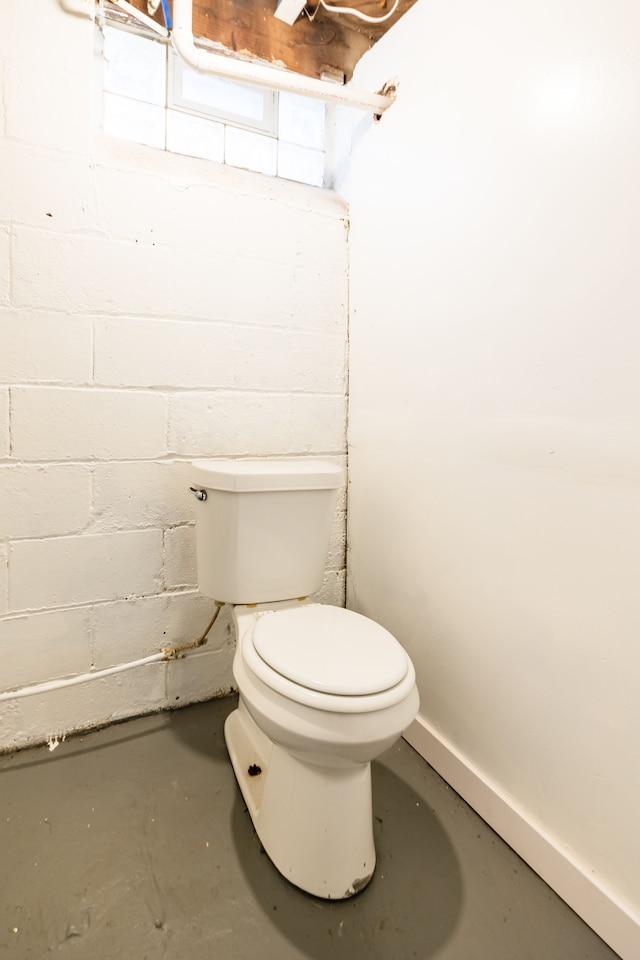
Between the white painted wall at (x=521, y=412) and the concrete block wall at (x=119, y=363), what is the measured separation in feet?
1.10

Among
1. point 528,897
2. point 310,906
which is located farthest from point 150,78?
point 528,897

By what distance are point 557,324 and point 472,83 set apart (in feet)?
2.18

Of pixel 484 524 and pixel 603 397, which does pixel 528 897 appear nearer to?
pixel 484 524

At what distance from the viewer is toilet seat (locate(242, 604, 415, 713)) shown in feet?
2.92

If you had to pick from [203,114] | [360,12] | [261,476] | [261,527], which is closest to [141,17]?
[203,114]

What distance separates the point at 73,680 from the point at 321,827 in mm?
825

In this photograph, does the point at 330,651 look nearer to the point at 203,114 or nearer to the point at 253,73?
the point at 253,73

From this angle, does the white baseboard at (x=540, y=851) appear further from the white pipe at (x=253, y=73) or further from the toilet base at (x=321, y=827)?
the white pipe at (x=253, y=73)

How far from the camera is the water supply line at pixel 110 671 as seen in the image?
1.34 meters

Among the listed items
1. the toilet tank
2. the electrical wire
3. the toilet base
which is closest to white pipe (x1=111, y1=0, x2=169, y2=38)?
the electrical wire

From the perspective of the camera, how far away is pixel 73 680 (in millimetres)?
1391

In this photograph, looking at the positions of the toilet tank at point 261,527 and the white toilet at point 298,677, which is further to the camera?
the toilet tank at point 261,527

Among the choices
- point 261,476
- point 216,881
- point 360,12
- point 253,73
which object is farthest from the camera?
point 360,12

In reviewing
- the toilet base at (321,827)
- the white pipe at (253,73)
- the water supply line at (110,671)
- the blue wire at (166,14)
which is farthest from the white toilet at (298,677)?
the blue wire at (166,14)
